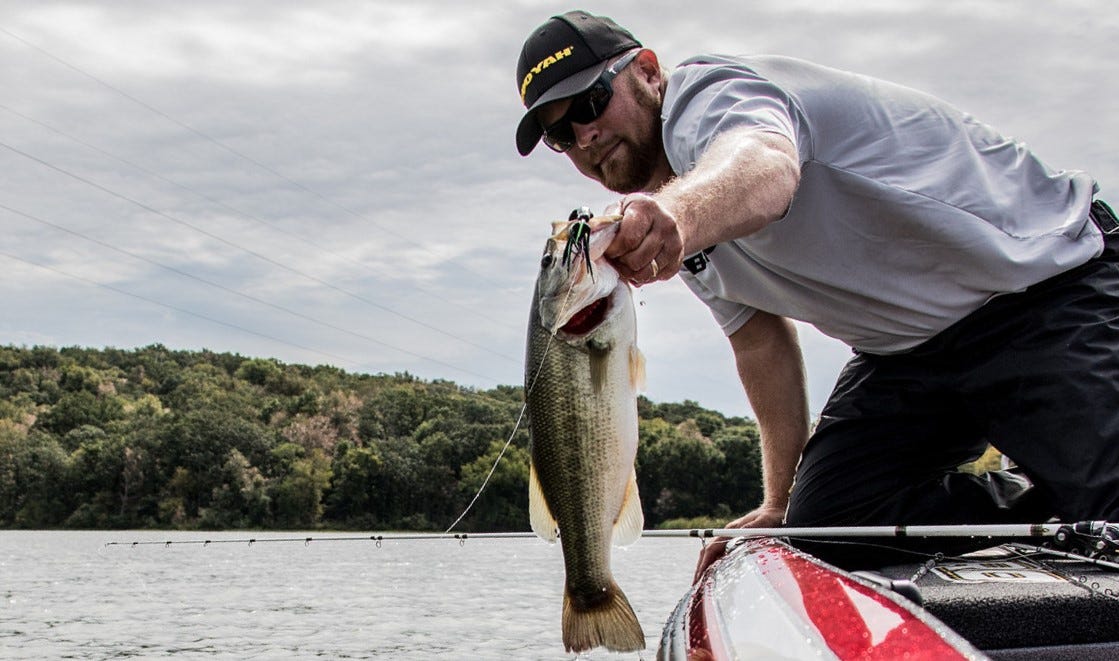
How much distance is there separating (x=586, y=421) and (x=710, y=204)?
30.1 inches

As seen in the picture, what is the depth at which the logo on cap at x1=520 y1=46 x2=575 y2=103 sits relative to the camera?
4023 millimetres

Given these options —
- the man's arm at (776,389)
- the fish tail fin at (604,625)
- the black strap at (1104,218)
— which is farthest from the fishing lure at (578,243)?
the man's arm at (776,389)

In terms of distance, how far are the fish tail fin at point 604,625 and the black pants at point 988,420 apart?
1396mm

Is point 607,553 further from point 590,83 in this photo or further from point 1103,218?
point 1103,218

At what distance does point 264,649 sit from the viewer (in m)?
13.3

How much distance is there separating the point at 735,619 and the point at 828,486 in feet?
7.35

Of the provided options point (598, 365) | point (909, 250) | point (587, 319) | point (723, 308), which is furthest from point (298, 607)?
point (587, 319)

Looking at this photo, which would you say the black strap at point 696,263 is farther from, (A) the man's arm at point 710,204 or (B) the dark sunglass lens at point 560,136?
(A) the man's arm at point 710,204

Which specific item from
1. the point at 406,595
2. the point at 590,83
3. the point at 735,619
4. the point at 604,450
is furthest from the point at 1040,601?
the point at 406,595

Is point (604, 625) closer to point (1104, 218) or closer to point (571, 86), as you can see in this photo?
point (571, 86)

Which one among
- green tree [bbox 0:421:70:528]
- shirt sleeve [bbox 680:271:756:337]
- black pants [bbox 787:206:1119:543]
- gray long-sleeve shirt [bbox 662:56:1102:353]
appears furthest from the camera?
green tree [bbox 0:421:70:528]

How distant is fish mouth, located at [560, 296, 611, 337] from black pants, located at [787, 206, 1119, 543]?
5.84 ft

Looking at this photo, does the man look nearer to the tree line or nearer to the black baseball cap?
the black baseball cap

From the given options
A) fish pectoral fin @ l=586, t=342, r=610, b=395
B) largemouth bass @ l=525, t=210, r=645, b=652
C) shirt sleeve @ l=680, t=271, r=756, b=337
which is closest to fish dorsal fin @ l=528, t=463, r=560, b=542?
largemouth bass @ l=525, t=210, r=645, b=652
